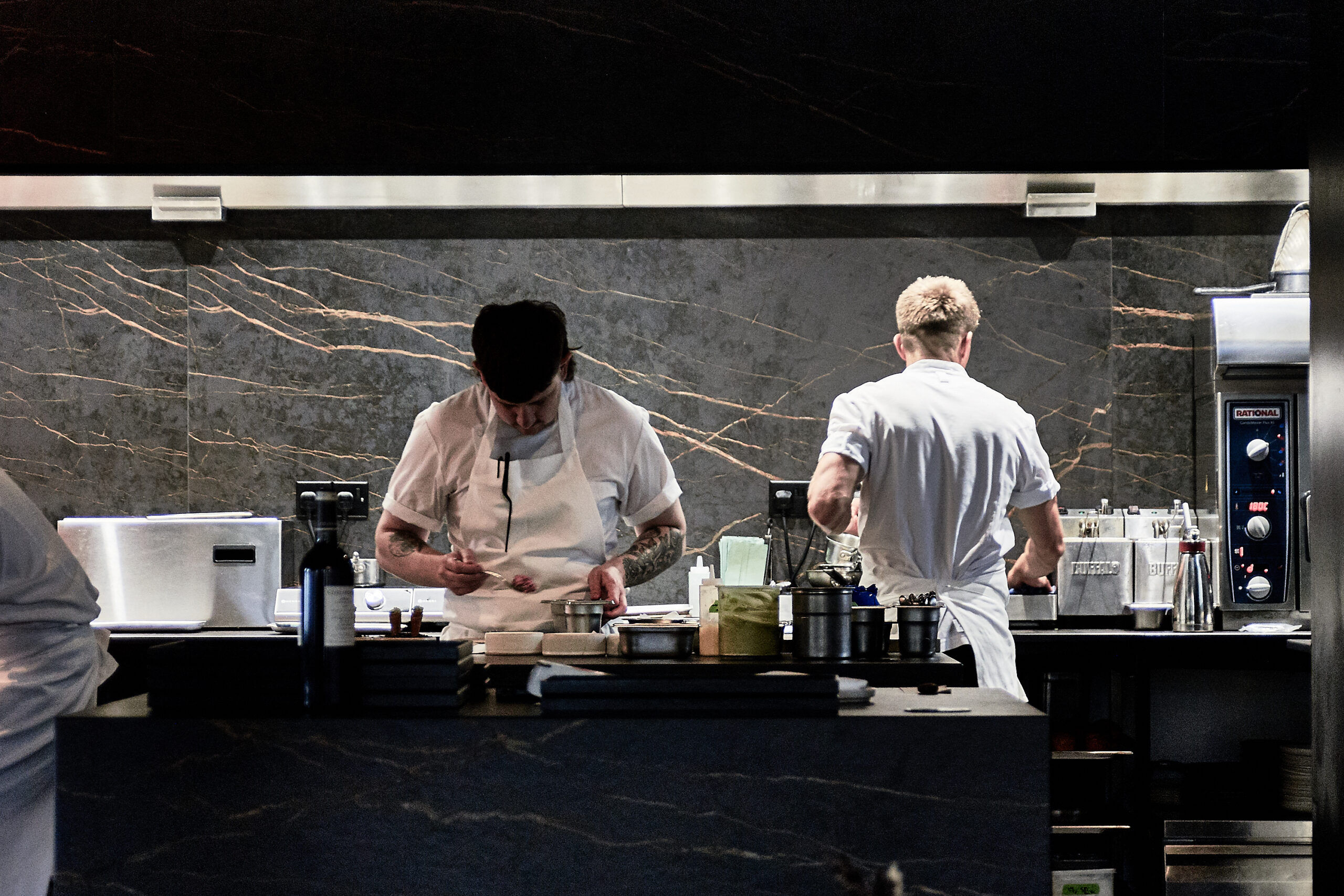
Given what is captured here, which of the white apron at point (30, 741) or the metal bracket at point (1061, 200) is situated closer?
the white apron at point (30, 741)

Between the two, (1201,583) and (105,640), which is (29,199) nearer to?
(105,640)

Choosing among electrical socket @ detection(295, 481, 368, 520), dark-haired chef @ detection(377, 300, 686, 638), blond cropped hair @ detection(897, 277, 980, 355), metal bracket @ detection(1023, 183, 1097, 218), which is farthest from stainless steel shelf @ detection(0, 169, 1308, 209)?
dark-haired chef @ detection(377, 300, 686, 638)

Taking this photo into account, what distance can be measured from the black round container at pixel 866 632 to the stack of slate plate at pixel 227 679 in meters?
0.94

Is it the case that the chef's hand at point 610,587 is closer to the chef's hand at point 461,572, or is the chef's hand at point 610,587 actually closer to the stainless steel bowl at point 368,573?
the chef's hand at point 461,572

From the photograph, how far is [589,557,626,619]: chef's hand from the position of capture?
2.54 metres

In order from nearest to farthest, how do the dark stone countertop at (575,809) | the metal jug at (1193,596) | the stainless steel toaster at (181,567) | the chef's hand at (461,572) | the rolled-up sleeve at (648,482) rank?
the dark stone countertop at (575,809), the chef's hand at (461,572), the rolled-up sleeve at (648,482), the metal jug at (1193,596), the stainless steel toaster at (181,567)

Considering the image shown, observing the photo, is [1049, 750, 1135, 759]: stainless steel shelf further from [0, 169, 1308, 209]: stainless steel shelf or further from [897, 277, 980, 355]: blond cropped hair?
[0, 169, 1308, 209]: stainless steel shelf

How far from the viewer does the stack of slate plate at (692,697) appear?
1574 millimetres

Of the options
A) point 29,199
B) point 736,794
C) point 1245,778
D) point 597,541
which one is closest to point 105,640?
point 597,541

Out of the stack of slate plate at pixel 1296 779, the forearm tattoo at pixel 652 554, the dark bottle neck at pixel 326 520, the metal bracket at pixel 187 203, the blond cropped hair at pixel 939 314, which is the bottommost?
the stack of slate plate at pixel 1296 779

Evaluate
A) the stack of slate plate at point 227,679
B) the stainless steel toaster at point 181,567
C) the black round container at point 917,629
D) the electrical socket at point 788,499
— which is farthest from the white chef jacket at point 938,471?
the stainless steel toaster at point 181,567

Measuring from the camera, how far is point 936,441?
2676 mm

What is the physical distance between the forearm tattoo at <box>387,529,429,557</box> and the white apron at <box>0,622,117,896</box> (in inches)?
27.1

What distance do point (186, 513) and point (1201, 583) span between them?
3.10 metres
